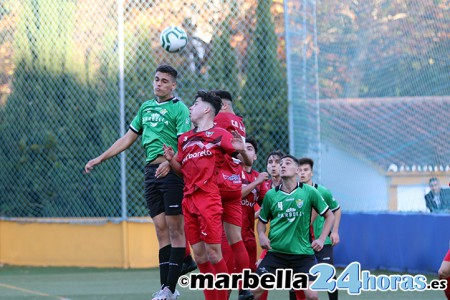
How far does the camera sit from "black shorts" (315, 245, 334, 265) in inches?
354

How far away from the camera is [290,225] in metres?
8.16

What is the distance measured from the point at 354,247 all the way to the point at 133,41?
14.5 feet

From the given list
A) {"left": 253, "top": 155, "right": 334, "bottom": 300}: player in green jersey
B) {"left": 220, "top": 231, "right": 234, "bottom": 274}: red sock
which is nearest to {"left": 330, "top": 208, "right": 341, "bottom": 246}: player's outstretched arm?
{"left": 253, "top": 155, "right": 334, "bottom": 300}: player in green jersey

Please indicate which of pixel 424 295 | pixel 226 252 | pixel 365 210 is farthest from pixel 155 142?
pixel 365 210

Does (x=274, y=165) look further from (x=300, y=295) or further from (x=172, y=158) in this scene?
(x=172, y=158)

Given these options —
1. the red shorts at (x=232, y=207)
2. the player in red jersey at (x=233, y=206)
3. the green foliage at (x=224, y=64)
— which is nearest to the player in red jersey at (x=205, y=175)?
the player in red jersey at (x=233, y=206)

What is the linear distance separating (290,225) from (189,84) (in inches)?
255

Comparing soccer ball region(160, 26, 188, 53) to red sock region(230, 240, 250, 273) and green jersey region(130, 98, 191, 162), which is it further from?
red sock region(230, 240, 250, 273)

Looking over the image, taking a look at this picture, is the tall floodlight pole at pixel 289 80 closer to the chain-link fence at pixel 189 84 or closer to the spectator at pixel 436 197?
the chain-link fence at pixel 189 84

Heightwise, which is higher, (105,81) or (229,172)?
(105,81)

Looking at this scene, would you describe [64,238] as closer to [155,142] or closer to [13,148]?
[13,148]

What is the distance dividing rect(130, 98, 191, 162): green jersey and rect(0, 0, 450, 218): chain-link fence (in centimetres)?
503

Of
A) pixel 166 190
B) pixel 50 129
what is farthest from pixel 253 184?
pixel 50 129

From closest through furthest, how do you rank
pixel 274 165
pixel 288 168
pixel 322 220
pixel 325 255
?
pixel 288 168, pixel 325 255, pixel 274 165, pixel 322 220
